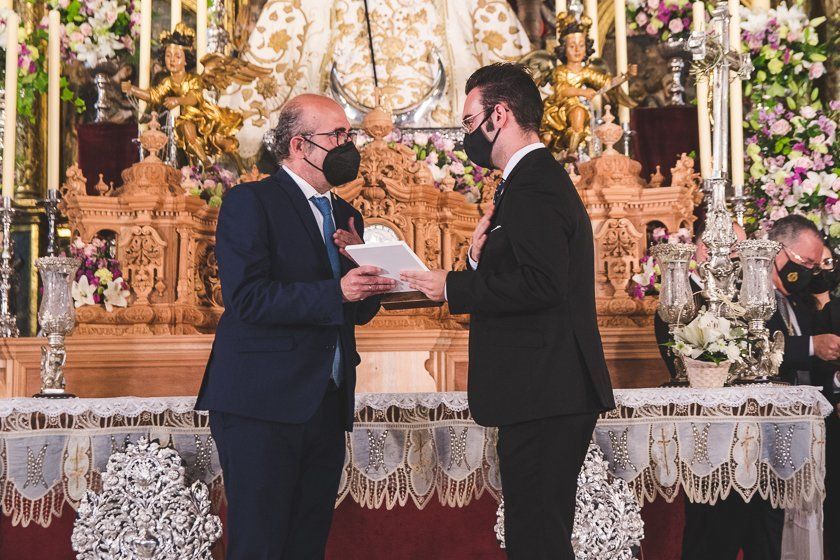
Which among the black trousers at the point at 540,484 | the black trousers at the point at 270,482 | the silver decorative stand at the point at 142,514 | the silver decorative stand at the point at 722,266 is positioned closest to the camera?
the black trousers at the point at 540,484

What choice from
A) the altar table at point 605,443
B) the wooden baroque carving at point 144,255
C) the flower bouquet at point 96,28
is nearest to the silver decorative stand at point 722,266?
the altar table at point 605,443

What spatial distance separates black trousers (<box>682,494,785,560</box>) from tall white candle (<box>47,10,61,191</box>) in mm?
2814

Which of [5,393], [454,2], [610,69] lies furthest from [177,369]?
[610,69]

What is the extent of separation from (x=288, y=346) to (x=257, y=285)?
18 cm

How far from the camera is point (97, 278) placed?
14.7 feet

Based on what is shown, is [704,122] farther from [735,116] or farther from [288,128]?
[288,128]

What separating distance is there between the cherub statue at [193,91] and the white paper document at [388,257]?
79.4 inches

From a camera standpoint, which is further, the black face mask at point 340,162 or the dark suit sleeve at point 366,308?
the dark suit sleeve at point 366,308

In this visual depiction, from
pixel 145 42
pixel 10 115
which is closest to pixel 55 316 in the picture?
pixel 10 115

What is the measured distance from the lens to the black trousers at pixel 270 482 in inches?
110

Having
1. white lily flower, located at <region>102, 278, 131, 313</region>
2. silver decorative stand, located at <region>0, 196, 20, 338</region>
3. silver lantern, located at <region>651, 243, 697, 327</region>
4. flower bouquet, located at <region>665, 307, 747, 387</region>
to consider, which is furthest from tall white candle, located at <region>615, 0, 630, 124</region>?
silver decorative stand, located at <region>0, 196, 20, 338</region>

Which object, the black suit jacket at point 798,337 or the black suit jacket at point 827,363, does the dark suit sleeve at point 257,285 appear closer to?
the black suit jacket at point 798,337

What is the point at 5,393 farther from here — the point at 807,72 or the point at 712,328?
the point at 807,72

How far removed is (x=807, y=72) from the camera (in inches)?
218
